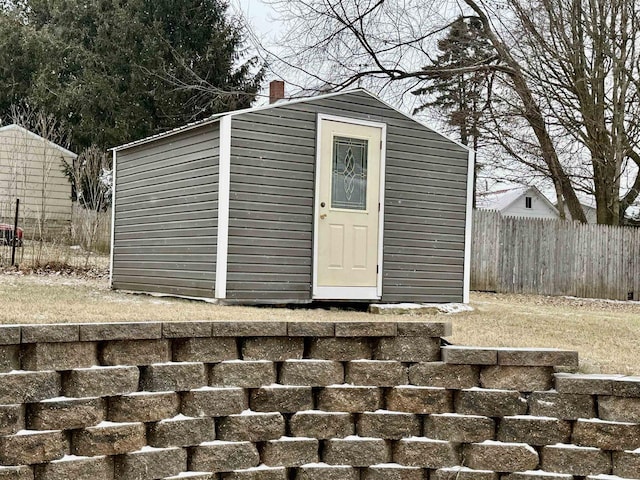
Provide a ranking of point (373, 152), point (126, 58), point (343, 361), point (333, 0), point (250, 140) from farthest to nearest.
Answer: point (126, 58) < point (333, 0) < point (373, 152) < point (250, 140) < point (343, 361)

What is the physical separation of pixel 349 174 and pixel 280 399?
13.8 feet

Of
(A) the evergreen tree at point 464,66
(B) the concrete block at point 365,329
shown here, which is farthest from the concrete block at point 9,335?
(A) the evergreen tree at point 464,66

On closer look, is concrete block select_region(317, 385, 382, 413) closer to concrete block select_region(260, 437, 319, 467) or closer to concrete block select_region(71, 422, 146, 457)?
concrete block select_region(260, 437, 319, 467)

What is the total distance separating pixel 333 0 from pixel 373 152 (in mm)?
6951

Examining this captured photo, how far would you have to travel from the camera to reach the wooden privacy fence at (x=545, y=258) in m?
13.2

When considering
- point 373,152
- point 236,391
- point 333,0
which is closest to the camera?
point 236,391

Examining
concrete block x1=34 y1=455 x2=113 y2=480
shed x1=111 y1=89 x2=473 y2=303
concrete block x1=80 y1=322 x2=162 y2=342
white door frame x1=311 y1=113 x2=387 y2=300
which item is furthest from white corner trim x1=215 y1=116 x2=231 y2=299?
concrete block x1=34 y1=455 x2=113 y2=480

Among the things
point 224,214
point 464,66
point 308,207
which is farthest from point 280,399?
point 464,66

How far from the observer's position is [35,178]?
17.2 metres

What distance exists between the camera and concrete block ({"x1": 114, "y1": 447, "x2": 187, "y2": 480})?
3633mm

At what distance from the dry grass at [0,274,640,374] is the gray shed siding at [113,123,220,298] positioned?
12.1 inches

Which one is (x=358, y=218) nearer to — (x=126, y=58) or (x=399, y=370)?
(x=399, y=370)

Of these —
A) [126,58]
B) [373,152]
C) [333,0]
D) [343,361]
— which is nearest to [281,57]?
[333,0]

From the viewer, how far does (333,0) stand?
46.3 feet
